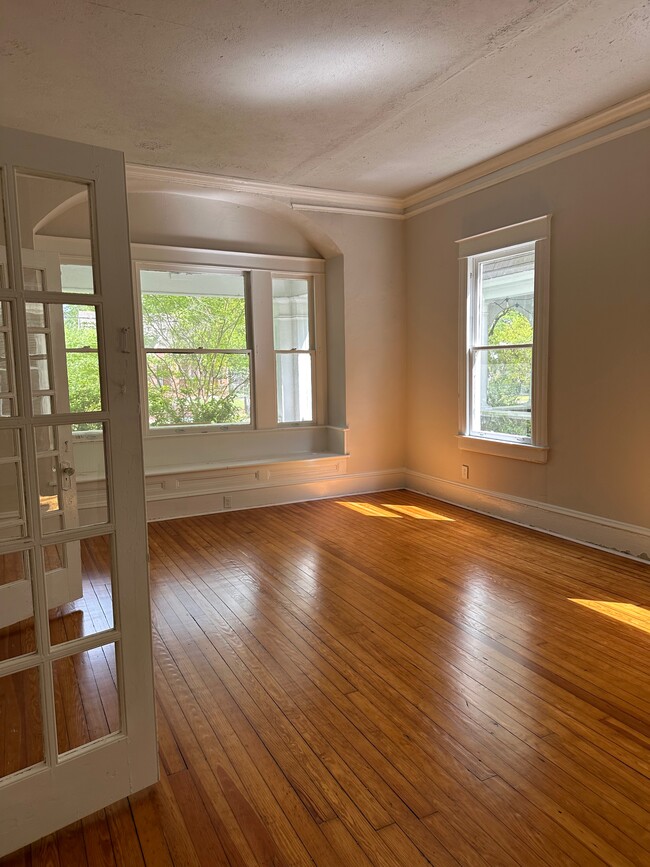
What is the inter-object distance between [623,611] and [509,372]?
2.34 meters

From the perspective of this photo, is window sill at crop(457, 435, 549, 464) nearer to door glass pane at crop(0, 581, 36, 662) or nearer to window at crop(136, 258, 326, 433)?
window at crop(136, 258, 326, 433)

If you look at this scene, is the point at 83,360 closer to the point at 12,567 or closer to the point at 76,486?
the point at 76,486

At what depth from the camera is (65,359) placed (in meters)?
1.76

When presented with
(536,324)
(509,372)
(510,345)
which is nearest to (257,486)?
(509,372)

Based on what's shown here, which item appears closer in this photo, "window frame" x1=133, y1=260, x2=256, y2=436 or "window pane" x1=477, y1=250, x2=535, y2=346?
"window pane" x1=477, y1=250, x2=535, y2=346

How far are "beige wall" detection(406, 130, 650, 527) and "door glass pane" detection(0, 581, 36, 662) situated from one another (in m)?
3.78

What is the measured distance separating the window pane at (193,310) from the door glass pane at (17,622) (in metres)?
4.08

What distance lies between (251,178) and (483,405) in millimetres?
2932

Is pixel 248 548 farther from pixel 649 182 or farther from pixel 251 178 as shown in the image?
pixel 649 182

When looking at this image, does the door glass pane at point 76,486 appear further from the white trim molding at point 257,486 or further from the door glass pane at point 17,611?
the white trim molding at point 257,486

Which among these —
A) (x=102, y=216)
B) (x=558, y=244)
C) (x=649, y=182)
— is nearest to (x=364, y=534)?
(x=558, y=244)

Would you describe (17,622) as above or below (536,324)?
below

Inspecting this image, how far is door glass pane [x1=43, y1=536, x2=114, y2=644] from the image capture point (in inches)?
66.6

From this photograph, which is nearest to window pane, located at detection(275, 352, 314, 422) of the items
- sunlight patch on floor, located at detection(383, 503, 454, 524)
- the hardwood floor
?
sunlight patch on floor, located at detection(383, 503, 454, 524)
